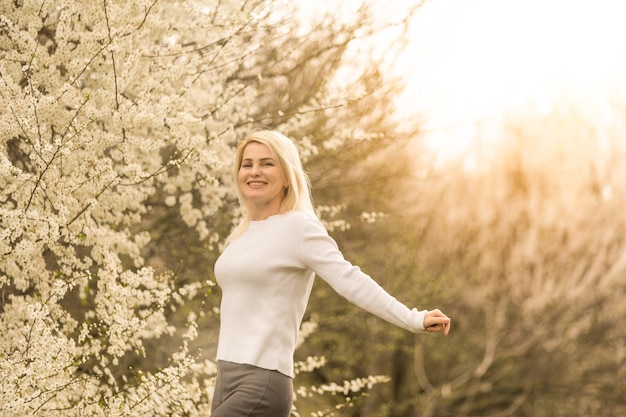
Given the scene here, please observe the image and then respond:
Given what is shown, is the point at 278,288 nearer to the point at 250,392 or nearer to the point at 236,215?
the point at 250,392

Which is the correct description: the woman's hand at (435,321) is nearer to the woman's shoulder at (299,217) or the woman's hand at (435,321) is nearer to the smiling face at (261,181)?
the woman's shoulder at (299,217)

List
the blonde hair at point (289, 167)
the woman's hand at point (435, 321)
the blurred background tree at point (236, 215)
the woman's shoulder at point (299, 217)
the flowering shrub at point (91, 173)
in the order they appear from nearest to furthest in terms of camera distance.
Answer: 1. the woman's hand at point (435, 321)
2. the woman's shoulder at point (299, 217)
3. the blonde hair at point (289, 167)
4. the flowering shrub at point (91, 173)
5. the blurred background tree at point (236, 215)

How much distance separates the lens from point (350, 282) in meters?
2.62

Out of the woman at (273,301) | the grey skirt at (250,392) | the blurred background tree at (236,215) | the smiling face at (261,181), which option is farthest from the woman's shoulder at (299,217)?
the blurred background tree at (236,215)

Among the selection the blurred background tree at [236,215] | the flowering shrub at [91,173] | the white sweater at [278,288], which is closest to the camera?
the white sweater at [278,288]

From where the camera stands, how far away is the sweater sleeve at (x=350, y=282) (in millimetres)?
2535

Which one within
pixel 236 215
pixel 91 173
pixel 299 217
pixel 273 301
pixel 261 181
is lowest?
pixel 273 301

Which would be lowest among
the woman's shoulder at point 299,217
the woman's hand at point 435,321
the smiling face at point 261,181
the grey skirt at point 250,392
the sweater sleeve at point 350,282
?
the grey skirt at point 250,392

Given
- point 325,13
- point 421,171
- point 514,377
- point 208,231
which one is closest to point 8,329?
point 208,231

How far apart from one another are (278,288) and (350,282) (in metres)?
0.22

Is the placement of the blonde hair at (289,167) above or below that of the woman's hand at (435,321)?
above

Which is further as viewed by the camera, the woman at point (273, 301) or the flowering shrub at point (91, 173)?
the flowering shrub at point (91, 173)

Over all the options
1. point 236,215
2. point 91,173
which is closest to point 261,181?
point 91,173

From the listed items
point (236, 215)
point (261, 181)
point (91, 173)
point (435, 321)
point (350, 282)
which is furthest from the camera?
point (236, 215)
